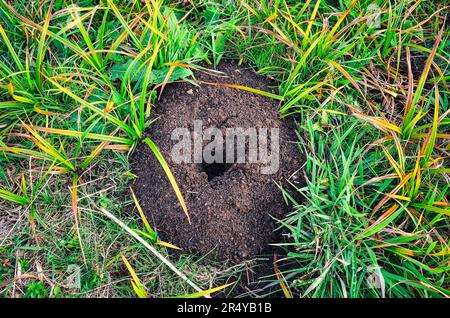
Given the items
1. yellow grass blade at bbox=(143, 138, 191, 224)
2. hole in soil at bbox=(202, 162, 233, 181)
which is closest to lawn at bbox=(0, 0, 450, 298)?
yellow grass blade at bbox=(143, 138, 191, 224)

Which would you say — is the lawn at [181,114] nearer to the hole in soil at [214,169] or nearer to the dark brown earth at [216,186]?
the dark brown earth at [216,186]

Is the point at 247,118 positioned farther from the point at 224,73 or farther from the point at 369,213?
the point at 369,213

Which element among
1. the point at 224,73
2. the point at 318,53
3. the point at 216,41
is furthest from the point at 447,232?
the point at 216,41

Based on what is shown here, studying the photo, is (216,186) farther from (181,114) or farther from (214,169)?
(181,114)

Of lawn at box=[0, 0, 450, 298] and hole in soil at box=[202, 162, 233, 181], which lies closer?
lawn at box=[0, 0, 450, 298]

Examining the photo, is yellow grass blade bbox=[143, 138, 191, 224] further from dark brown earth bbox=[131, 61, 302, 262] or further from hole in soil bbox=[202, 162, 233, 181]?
hole in soil bbox=[202, 162, 233, 181]

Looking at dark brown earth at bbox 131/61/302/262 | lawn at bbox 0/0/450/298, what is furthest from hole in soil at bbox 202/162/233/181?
lawn at bbox 0/0/450/298

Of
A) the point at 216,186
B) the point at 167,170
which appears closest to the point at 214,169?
the point at 216,186

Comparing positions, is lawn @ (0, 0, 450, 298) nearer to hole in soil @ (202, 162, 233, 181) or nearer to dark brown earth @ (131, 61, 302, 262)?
dark brown earth @ (131, 61, 302, 262)
